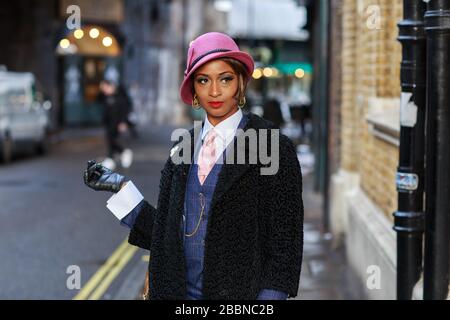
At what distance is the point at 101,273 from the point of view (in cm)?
1012

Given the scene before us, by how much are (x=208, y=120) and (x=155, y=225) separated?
45cm

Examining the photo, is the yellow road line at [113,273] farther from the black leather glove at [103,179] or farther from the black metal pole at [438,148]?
the black leather glove at [103,179]

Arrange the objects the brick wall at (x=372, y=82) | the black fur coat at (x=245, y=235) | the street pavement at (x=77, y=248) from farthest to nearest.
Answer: the street pavement at (x=77, y=248) < the brick wall at (x=372, y=82) < the black fur coat at (x=245, y=235)

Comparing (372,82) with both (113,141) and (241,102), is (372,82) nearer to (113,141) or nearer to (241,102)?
(241,102)

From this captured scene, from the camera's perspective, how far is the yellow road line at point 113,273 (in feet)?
29.5

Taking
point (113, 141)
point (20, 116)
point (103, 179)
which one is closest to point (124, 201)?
point (103, 179)

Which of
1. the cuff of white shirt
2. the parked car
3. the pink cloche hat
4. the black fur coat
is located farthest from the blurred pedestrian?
the black fur coat

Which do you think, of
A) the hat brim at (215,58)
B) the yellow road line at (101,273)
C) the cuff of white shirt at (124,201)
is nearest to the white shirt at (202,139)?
the cuff of white shirt at (124,201)

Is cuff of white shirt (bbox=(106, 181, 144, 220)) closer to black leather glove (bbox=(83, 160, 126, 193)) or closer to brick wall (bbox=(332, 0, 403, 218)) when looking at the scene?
black leather glove (bbox=(83, 160, 126, 193))

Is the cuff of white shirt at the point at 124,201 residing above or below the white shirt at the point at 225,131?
below

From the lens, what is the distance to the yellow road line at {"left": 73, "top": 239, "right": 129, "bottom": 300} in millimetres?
8922

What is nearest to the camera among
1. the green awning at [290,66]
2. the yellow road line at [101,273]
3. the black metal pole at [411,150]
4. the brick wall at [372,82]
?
the black metal pole at [411,150]
